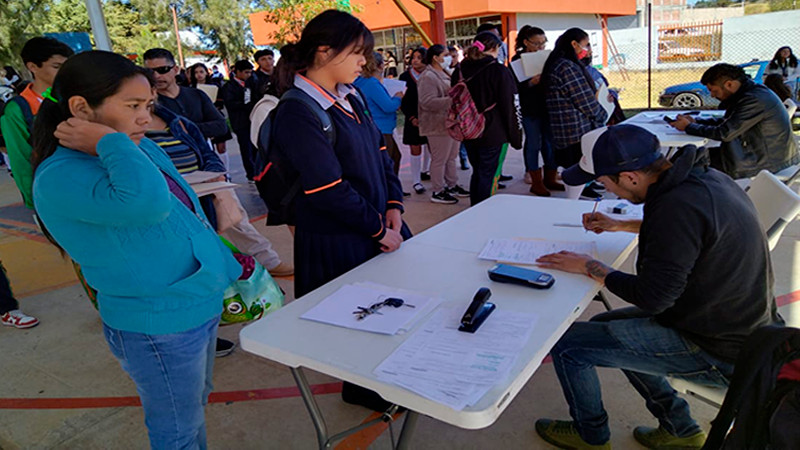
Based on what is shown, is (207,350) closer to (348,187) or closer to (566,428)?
(348,187)

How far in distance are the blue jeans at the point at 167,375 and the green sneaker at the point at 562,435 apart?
53.1 inches

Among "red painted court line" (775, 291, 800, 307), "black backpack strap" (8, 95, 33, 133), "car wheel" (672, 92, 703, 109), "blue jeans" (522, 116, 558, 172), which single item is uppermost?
"black backpack strap" (8, 95, 33, 133)

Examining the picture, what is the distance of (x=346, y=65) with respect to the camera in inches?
74.3

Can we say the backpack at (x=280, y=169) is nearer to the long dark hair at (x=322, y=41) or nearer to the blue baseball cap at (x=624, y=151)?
the long dark hair at (x=322, y=41)

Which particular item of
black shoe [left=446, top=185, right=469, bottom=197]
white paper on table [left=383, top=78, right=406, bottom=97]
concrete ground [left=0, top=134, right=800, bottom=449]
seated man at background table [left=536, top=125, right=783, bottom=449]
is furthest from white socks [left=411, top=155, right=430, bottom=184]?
seated man at background table [left=536, top=125, right=783, bottom=449]

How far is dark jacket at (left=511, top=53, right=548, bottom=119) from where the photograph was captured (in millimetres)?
5172

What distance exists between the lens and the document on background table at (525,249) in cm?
193

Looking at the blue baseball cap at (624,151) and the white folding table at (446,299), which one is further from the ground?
the blue baseball cap at (624,151)

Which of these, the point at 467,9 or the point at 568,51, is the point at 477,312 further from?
the point at 467,9

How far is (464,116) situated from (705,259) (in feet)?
9.84

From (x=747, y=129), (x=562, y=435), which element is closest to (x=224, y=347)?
(x=562, y=435)

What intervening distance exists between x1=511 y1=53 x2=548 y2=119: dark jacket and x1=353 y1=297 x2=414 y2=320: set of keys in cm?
399

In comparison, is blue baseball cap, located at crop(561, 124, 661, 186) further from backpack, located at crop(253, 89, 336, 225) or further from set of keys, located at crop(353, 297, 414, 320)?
backpack, located at crop(253, 89, 336, 225)

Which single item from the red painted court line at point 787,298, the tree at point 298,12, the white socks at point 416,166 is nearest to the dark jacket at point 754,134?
the red painted court line at point 787,298
